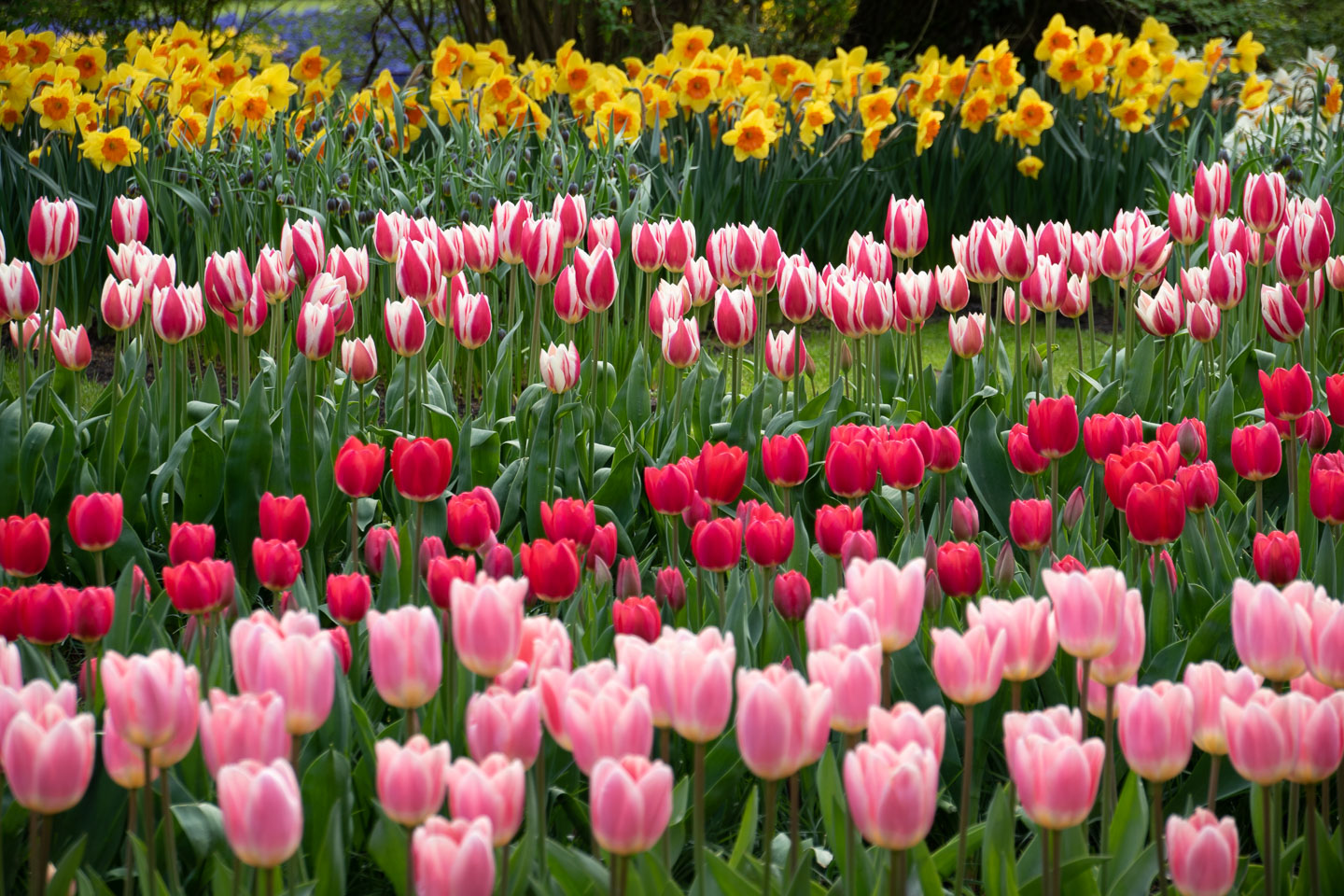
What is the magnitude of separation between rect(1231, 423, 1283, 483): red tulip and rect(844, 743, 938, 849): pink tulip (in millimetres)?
1193

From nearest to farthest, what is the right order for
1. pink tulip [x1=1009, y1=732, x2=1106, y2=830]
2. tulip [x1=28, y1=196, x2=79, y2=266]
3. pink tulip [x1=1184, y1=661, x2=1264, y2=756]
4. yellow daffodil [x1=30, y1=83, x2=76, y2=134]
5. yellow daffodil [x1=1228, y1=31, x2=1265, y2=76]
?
pink tulip [x1=1009, y1=732, x2=1106, y2=830]
pink tulip [x1=1184, y1=661, x2=1264, y2=756]
tulip [x1=28, y1=196, x2=79, y2=266]
yellow daffodil [x1=30, y1=83, x2=76, y2=134]
yellow daffodil [x1=1228, y1=31, x2=1265, y2=76]

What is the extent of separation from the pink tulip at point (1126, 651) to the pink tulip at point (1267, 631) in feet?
0.29

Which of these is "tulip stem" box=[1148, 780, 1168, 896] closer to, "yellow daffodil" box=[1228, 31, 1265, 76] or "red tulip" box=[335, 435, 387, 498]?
"red tulip" box=[335, 435, 387, 498]

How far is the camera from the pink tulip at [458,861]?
0.94m

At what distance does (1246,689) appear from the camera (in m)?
1.15

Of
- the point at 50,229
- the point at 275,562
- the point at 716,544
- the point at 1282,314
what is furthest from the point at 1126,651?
the point at 50,229

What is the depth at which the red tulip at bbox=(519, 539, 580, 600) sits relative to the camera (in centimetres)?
152

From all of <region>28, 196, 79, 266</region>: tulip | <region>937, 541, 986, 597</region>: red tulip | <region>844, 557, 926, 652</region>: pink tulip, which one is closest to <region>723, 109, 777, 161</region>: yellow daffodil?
<region>28, 196, 79, 266</region>: tulip

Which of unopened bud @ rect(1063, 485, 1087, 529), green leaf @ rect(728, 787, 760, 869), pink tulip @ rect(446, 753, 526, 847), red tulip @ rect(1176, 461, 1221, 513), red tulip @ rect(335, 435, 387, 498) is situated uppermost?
pink tulip @ rect(446, 753, 526, 847)

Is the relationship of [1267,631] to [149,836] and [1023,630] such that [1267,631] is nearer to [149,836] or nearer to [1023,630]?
[1023,630]

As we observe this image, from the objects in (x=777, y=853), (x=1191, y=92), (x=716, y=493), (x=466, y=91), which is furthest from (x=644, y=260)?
(x=1191, y=92)

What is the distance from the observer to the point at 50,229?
262 centimetres

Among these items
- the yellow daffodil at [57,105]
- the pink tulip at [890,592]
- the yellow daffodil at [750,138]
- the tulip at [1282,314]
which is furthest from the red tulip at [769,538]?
the yellow daffodil at [57,105]

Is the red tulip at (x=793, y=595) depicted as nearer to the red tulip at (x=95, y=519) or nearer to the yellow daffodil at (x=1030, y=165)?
the red tulip at (x=95, y=519)
